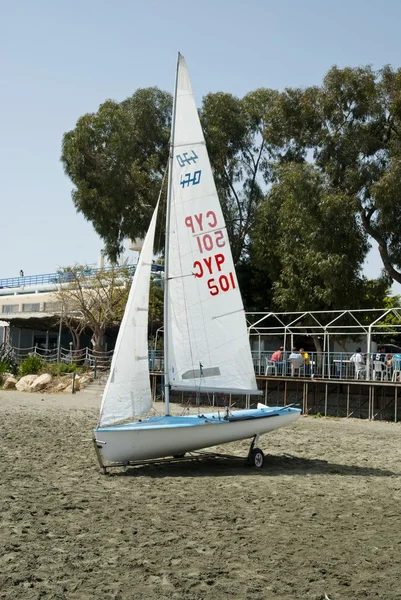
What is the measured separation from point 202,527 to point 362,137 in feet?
89.6

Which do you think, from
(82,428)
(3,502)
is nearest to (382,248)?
(82,428)

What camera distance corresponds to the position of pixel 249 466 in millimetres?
15906

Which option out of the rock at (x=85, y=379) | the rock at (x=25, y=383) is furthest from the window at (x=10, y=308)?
the rock at (x=85, y=379)

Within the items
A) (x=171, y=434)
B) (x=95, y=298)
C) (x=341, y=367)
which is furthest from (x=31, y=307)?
(x=171, y=434)

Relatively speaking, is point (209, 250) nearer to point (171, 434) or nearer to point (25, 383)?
point (171, 434)

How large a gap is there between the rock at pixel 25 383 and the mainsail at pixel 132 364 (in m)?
24.1

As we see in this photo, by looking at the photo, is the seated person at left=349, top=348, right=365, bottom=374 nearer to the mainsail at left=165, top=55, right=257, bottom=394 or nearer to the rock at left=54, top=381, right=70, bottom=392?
the mainsail at left=165, top=55, right=257, bottom=394

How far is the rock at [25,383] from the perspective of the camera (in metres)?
38.1

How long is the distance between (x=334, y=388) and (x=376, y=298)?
23.7 ft

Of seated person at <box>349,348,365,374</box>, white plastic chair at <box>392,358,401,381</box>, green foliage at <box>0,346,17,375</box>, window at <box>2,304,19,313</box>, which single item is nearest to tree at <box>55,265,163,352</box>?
green foliage at <box>0,346,17,375</box>

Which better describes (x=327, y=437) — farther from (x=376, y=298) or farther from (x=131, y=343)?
(x=376, y=298)

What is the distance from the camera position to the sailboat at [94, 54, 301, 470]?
49.9ft

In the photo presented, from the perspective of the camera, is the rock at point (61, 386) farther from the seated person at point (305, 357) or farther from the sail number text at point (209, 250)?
the sail number text at point (209, 250)

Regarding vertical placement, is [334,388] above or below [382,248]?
below
